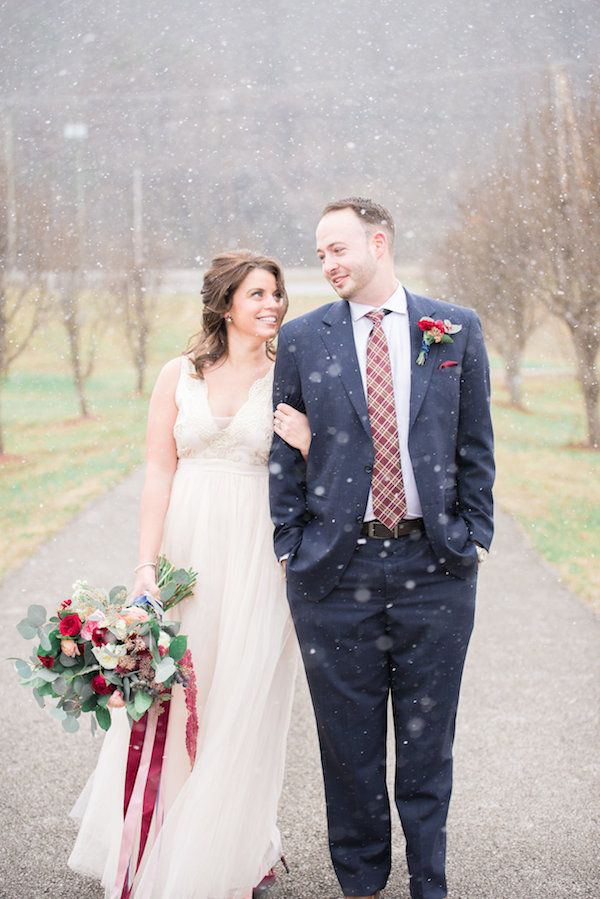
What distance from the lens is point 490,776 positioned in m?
3.55

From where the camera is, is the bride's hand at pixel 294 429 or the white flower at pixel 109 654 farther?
the bride's hand at pixel 294 429

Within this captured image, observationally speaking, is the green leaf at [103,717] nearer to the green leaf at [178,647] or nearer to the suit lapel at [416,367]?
the green leaf at [178,647]

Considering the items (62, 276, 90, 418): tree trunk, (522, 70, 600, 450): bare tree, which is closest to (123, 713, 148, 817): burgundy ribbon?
(522, 70, 600, 450): bare tree

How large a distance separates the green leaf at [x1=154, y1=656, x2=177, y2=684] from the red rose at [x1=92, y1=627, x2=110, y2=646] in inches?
5.5

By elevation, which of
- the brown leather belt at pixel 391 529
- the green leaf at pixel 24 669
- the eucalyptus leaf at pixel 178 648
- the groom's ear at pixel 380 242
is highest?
the groom's ear at pixel 380 242

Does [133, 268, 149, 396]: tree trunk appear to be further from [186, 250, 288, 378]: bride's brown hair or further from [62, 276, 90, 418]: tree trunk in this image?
[186, 250, 288, 378]: bride's brown hair

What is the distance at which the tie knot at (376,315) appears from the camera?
7.87 feet

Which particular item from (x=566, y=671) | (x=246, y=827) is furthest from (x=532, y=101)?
(x=246, y=827)

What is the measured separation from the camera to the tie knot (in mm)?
2398

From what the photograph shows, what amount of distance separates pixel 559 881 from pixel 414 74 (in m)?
8.92

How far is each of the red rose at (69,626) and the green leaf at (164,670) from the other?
0.22 m

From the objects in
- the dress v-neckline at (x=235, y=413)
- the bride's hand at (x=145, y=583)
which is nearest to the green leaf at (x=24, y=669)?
the bride's hand at (x=145, y=583)

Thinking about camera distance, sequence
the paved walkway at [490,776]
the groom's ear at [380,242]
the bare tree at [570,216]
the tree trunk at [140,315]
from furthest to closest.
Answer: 1. the tree trunk at [140,315]
2. the bare tree at [570,216]
3. the paved walkway at [490,776]
4. the groom's ear at [380,242]

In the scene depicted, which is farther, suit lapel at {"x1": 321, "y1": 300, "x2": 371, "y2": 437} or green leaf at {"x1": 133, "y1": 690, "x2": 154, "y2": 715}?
suit lapel at {"x1": 321, "y1": 300, "x2": 371, "y2": 437}
